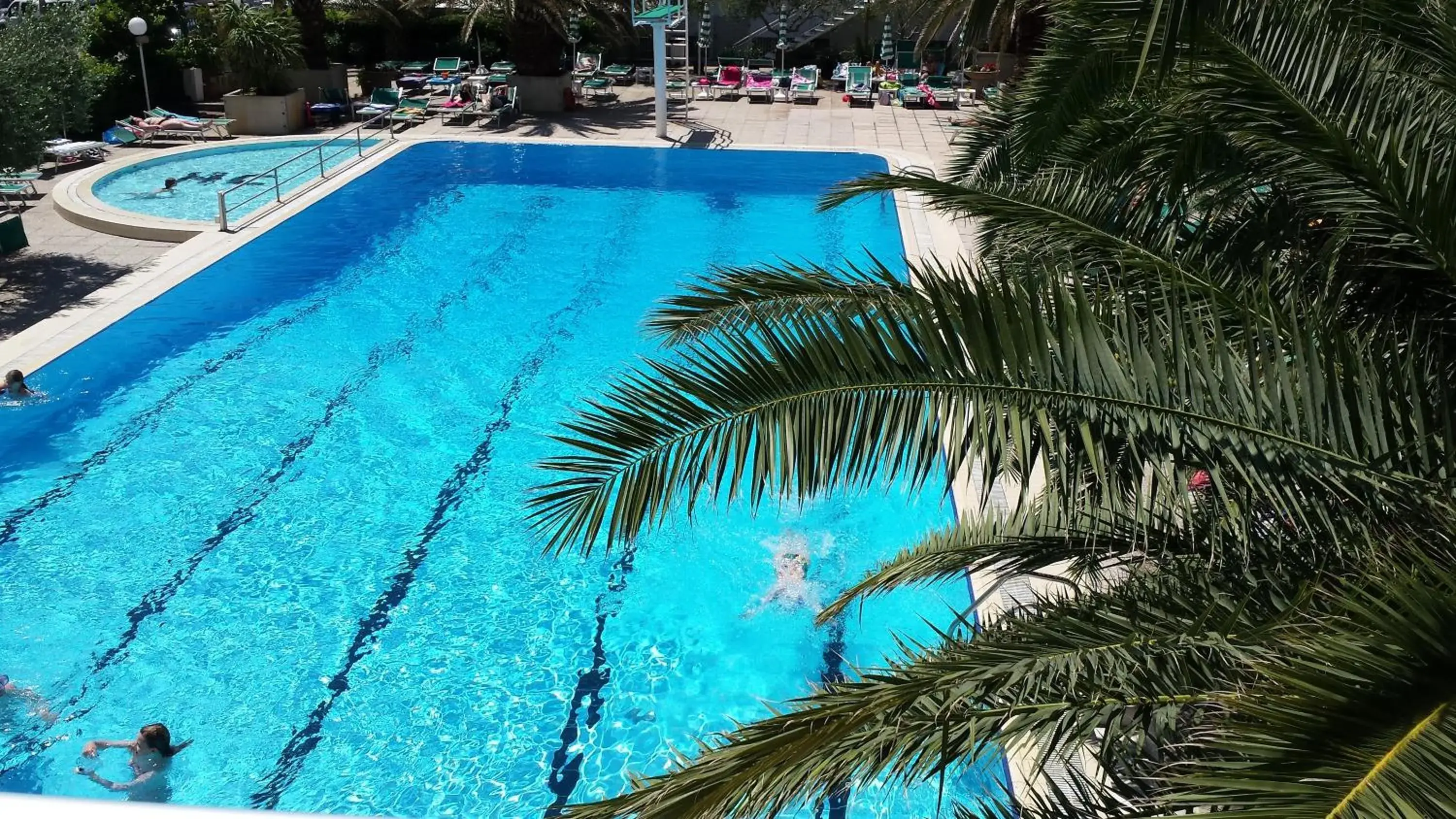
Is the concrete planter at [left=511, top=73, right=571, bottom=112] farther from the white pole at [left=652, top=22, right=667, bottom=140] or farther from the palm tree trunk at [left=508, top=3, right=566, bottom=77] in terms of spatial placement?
the white pole at [left=652, top=22, right=667, bottom=140]

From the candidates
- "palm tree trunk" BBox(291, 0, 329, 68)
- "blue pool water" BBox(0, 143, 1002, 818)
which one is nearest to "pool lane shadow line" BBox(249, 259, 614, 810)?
"blue pool water" BBox(0, 143, 1002, 818)

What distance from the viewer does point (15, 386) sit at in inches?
403

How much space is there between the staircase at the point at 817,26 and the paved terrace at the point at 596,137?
5244 millimetres

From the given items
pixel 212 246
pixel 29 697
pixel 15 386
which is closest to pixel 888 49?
pixel 212 246

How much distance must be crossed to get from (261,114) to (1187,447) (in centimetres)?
2223

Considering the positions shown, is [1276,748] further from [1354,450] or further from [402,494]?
[402,494]

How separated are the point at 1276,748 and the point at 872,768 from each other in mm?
905

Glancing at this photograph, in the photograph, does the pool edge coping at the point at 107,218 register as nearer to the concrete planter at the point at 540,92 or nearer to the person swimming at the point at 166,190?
the person swimming at the point at 166,190

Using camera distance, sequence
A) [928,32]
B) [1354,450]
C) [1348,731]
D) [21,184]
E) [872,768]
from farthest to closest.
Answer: [928,32] → [21,184] → [1354,450] → [872,768] → [1348,731]

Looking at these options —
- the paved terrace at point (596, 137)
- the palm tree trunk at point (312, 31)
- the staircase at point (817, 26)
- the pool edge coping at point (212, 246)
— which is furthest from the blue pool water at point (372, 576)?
the staircase at point (817, 26)

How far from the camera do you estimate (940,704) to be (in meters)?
2.80

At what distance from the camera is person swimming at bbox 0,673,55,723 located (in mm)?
6969

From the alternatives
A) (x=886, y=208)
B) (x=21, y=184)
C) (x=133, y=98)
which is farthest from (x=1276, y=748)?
(x=133, y=98)

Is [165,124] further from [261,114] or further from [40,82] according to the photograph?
[40,82]
